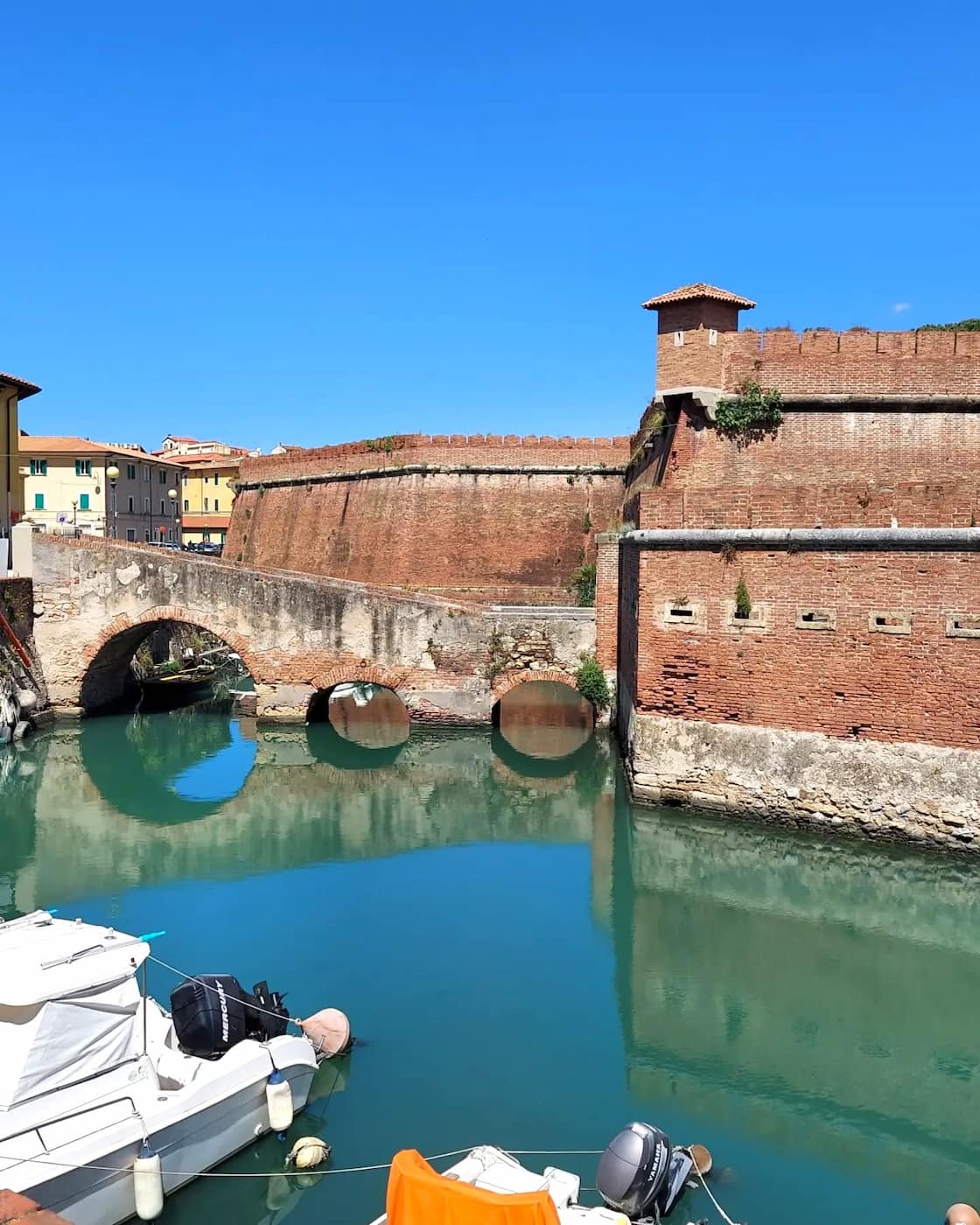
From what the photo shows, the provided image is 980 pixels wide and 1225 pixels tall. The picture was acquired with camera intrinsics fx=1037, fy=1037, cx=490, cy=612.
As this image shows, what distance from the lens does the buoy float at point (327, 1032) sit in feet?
23.1

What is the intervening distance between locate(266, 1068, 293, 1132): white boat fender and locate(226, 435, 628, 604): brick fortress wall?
19.2 meters

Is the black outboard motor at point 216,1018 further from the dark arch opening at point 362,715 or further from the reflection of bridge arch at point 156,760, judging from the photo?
the dark arch opening at point 362,715

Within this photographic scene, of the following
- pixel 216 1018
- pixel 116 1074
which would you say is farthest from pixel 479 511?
pixel 116 1074

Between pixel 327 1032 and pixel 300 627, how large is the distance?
11.9 meters

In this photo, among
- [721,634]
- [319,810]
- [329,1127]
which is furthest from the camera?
[319,810]

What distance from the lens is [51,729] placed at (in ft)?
60.8

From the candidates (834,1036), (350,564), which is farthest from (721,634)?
(350,564)

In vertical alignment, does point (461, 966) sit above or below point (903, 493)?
below

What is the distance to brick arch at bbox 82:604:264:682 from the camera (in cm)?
1867

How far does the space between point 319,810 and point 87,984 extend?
27.8 ft

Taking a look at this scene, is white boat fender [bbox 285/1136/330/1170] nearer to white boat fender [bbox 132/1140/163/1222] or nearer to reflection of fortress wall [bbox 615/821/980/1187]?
white boat fender [bbox 132/1140/163/1222]

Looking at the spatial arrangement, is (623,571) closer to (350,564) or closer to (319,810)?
(319,810)

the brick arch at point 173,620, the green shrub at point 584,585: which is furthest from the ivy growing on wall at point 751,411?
the brick arch at point 173,620

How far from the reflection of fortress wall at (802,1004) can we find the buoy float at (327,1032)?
2.00m
